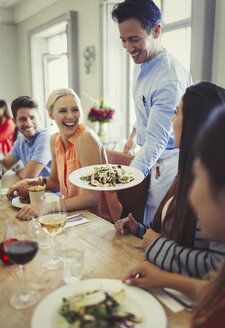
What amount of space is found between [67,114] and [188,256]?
1242 mm

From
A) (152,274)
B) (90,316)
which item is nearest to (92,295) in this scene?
(90,316)

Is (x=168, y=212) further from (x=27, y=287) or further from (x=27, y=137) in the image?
(x=27, y=137)

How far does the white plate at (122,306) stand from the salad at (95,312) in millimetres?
17

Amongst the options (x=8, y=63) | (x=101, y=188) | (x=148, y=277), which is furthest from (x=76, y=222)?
(x=8, y=63)

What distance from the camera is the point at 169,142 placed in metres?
1.84

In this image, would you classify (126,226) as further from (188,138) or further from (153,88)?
(153,88)

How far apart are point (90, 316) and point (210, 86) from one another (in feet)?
2.51

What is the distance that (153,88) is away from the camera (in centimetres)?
180

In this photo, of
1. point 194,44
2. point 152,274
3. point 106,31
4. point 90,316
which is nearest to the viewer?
point 90,316

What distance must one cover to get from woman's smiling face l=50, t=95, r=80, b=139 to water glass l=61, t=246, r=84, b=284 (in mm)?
1113

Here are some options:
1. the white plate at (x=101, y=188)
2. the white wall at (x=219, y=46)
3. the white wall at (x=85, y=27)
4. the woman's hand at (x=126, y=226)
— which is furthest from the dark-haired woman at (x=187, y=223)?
the white wall at (x=85, y=27)

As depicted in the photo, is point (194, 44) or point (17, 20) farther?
point (17, 20)

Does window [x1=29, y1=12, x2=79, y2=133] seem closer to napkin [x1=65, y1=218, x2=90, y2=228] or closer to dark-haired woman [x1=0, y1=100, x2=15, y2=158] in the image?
dark-haired woman [x1=0, y1=100, x2=15, y2=158]

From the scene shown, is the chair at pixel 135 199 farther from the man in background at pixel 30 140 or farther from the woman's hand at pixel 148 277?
the woman's hand at pixel 148 277
